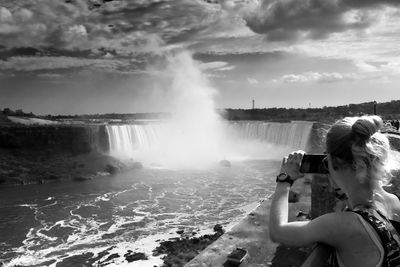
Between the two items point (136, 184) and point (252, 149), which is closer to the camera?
point (136, 184)

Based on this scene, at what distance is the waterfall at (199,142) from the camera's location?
41.0m

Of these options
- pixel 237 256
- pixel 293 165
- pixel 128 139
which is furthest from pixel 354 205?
pixel 128 139

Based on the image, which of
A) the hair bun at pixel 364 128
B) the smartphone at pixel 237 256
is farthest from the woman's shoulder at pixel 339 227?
the smartphone at pixel 237 256

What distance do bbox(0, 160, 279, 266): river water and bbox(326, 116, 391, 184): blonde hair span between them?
12.9 m

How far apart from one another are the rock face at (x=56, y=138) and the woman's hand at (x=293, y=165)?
131 ft

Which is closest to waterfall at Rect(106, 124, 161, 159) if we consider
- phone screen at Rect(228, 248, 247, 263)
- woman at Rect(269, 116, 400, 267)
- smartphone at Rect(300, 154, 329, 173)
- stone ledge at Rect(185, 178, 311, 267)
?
stone ledge at Rect(185, 178, 311, 267)

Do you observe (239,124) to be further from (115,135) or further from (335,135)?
(335,135)

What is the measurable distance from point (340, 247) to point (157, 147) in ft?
144

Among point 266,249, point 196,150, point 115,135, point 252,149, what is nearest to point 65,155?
point 115,135

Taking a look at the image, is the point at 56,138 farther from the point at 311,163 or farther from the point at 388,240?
the point at 388,240

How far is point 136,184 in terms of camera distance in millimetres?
29344

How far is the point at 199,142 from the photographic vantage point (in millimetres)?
50781

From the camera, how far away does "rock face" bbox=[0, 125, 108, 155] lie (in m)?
37.6

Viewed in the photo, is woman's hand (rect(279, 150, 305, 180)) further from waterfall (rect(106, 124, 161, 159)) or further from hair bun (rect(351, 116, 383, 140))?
waterfall (rect(106, 124, 161, 159))
